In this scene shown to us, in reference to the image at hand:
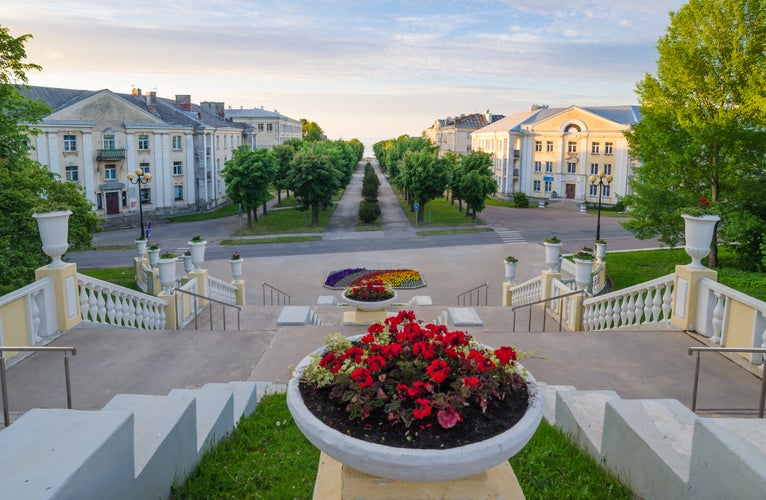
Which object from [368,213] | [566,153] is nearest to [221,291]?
[368,213]

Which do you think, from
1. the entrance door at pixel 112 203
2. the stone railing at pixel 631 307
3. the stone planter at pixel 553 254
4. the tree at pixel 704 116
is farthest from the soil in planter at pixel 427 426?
the entrance door at pixel 112 203

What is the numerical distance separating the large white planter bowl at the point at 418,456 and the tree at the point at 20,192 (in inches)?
617

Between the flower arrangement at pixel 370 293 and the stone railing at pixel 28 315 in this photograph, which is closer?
the stone railing at pixel 28 315

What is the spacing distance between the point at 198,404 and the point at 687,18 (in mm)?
23882

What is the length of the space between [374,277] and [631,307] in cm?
1792

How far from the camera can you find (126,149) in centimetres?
4791

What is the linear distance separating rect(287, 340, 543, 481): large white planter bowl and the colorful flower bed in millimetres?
23516

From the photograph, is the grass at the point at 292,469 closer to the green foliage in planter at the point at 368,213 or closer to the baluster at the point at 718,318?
the baluster at the point at 718,318

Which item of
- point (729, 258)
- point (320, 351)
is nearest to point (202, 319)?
point (320, 351)

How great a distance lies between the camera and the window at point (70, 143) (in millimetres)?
43812

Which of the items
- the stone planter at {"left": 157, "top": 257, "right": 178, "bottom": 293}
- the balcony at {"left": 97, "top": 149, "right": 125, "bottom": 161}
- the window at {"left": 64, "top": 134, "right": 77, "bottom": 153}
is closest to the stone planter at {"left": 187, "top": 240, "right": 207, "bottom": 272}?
the stone planter at {"left": 157, "top": 257, "right": 178, "bottom": 293}

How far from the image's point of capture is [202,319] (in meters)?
16.0

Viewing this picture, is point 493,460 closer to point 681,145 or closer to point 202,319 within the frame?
point 202,319

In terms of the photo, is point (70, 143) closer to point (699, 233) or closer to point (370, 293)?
point (370, 293)
